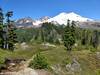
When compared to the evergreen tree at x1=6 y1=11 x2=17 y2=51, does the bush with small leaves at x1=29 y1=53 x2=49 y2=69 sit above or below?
below

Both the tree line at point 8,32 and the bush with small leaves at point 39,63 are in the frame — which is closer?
the bush with small leaves at point 39,63

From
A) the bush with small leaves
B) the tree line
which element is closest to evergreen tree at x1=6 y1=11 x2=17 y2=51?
the tree line

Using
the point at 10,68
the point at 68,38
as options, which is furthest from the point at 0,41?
the point at 10,68

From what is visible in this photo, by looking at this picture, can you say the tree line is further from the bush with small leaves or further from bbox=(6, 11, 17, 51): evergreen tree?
the bush with small leaves

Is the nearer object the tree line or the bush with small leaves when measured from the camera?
the bush with small leaves

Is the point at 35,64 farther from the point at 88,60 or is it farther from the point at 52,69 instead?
the point at 88,60

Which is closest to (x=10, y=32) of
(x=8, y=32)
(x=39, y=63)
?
(x=8, y=32)

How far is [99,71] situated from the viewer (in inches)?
2857

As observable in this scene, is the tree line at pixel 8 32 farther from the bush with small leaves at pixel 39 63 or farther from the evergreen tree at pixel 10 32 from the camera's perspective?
the bush with small leaves at pixel 39 63

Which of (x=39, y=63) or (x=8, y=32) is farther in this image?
(x=8, y=32)

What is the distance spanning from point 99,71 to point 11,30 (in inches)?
1379

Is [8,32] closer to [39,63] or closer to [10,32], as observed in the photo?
[10,32]

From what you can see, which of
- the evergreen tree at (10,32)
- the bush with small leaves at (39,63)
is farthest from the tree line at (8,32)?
the bush with small leaves at (39,63)

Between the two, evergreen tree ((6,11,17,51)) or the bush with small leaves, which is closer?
the bush with small leaves
